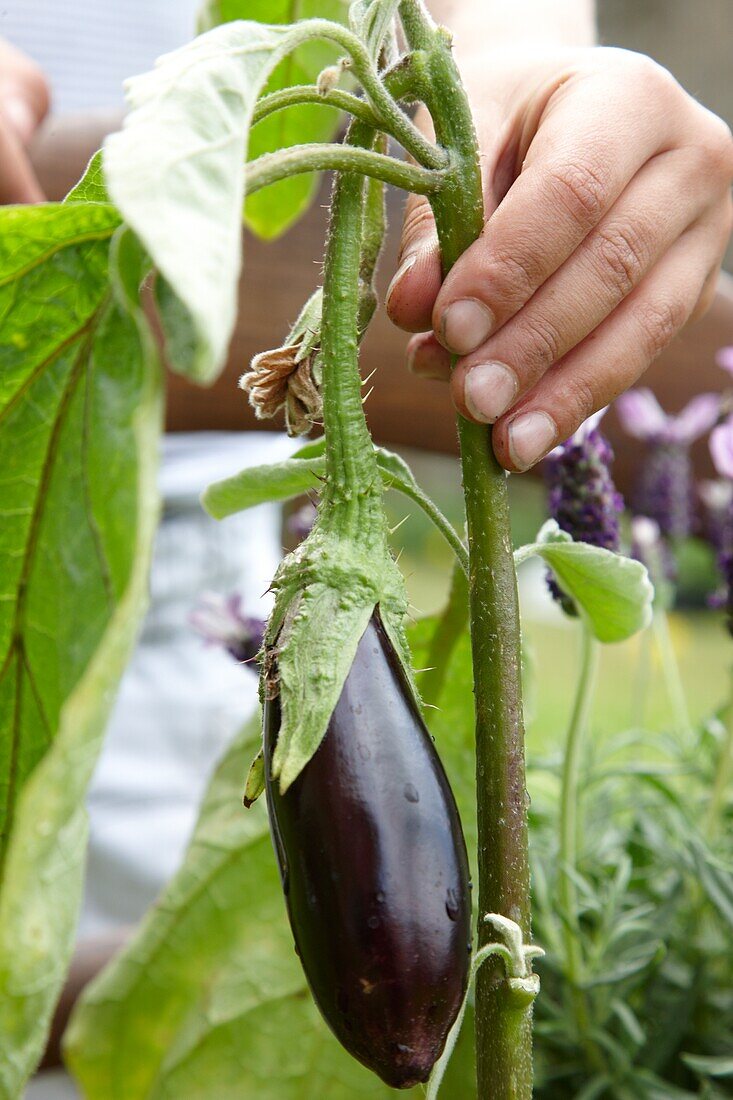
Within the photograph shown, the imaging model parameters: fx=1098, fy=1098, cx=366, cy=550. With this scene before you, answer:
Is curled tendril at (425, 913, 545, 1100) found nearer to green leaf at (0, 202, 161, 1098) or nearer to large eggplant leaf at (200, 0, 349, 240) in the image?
green leaf at (0, 202, 161, 1098)

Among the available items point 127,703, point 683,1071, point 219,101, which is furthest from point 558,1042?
point 127,703

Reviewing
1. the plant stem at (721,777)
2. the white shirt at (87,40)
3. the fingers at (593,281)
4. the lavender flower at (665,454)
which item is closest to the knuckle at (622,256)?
the fingers at (593,281)

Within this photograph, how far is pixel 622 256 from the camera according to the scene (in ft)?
1.09

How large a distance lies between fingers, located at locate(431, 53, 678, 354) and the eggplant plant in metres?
0.03

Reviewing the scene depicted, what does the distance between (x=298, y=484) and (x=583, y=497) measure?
0.48ft

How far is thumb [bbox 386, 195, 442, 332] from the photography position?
30 centimetres

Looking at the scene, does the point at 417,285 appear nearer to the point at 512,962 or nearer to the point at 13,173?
the point at 512,962

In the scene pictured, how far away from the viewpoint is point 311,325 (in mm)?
250

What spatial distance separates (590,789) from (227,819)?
25 cm

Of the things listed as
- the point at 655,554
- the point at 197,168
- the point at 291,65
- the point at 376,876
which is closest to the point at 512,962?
the point at 376,876

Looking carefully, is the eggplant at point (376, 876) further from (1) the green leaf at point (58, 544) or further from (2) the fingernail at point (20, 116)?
(2) the fingernail at point (20, 116)

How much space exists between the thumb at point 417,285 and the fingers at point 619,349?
4 centimetres

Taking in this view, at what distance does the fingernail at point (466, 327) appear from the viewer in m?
0.28

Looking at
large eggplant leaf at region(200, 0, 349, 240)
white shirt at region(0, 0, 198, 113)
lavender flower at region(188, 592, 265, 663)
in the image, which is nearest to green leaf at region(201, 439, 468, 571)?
large eggplant leaf at region(200, 0, 349, 240)
